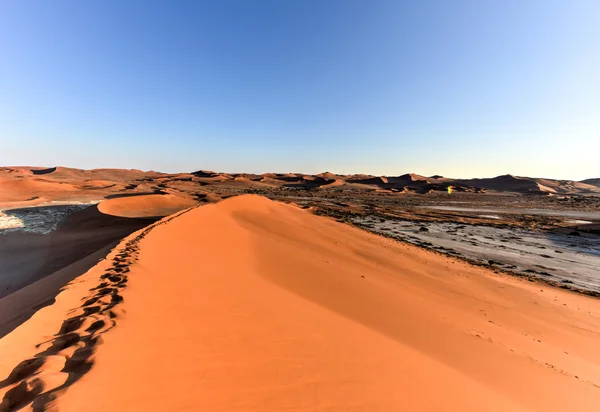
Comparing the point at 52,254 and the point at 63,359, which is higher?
the point at 63,359

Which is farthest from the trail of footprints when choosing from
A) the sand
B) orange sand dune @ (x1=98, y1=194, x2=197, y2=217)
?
orange sand dune @ (x1=98, y1=194, x2=197, y2=217)

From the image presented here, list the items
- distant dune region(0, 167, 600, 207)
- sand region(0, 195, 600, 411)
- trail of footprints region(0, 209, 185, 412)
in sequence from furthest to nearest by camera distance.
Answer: distant dune region(0, 167, 600, 207)
sand region(0, 195, 600, 411)
trail of footprints region(0, 209, 185, 412)

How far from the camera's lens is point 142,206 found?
872 inches

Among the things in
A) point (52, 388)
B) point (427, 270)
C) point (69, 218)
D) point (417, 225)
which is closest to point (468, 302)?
point (427, 270)

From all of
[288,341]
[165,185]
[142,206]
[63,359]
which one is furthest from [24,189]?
[288,341]

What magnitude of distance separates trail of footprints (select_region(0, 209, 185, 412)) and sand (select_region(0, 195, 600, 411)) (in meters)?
0.02

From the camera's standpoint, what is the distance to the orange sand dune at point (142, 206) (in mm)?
19203

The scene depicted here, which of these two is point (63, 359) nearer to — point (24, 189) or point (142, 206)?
point (142, 206)

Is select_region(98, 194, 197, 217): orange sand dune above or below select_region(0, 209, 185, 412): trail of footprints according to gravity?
below

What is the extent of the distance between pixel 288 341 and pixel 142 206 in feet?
70.8

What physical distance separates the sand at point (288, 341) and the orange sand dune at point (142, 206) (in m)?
11.6

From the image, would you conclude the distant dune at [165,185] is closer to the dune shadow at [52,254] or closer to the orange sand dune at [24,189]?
the orange sand dune at [24,189]

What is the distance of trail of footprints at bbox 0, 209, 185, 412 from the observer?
7.58 feet

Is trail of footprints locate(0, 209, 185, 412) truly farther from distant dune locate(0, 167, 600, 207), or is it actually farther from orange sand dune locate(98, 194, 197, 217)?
distant dune locate(0, 167, 600, 207)
